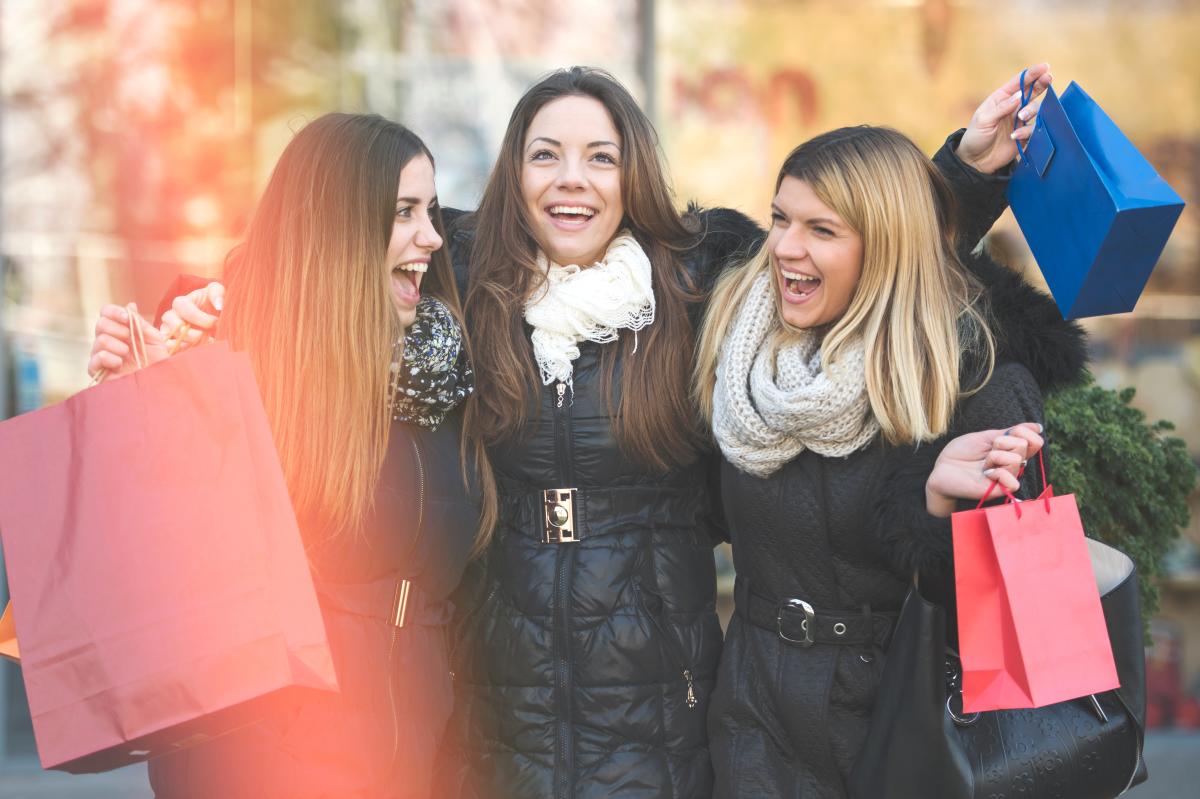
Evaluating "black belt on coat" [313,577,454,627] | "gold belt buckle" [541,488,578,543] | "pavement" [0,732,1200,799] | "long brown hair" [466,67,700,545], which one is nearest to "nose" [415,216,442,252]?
"long brown hair" [466,67,700,545]

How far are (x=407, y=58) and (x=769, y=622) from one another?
3.73 m

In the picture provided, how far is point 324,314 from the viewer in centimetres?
276

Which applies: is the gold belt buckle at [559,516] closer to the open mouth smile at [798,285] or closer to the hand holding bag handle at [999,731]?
the open mouth smile at [798,285]

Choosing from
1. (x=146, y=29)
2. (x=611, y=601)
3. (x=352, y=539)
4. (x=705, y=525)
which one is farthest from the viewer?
(x=146, y=29)

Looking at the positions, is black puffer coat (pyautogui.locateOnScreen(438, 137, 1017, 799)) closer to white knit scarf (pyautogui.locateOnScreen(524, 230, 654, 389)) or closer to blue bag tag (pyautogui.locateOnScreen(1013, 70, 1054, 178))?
white knit scarf (pyautogui.locateOnScreen(524, 230, 654, 389))

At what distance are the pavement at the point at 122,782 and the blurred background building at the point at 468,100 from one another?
0.09 m

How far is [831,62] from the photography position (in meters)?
5.86

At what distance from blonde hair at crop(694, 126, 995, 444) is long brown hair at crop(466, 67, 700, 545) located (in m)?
0.50

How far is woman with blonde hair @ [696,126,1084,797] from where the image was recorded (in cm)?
267

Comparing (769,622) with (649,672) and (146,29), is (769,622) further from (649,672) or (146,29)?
(146,29)

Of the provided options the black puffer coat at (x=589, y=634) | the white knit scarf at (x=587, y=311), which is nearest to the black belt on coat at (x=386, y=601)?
the black puffer coat at (x=589, y=634)

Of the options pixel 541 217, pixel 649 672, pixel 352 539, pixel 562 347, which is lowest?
pixel 649 672

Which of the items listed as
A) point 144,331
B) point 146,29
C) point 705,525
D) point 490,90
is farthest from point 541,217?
point 146,29

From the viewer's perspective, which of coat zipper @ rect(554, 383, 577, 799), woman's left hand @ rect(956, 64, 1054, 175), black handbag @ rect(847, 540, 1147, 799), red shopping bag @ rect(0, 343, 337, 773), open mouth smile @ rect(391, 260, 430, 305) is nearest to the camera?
red shopping bag @ rect(0, 343, 337, 773)
